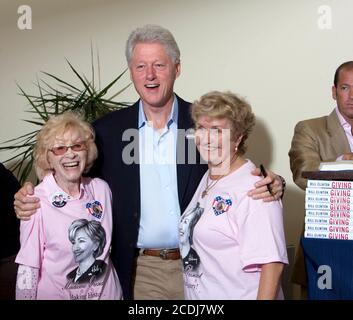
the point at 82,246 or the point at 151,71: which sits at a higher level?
the point at 151,71

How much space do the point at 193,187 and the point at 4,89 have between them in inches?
102

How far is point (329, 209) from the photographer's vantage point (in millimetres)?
2447

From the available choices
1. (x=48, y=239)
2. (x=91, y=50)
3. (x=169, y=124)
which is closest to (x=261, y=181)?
(x=169, y=124)

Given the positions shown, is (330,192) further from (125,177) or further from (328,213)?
A: (125,177)

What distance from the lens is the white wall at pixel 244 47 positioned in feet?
12.2

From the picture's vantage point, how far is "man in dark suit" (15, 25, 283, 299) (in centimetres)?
236

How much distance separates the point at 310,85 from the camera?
12.3 ft

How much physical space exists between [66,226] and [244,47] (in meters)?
2.10

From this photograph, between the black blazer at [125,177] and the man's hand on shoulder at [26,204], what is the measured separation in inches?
13.3

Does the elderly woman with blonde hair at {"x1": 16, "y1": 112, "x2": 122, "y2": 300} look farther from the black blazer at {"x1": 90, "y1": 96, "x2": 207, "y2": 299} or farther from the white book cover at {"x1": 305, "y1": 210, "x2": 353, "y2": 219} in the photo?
the white book cover at {"x1": 305, "y1": 210, "x2": 353, "y2": 219}

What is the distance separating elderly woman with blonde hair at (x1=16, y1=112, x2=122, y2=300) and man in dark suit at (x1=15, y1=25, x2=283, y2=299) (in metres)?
0.09
